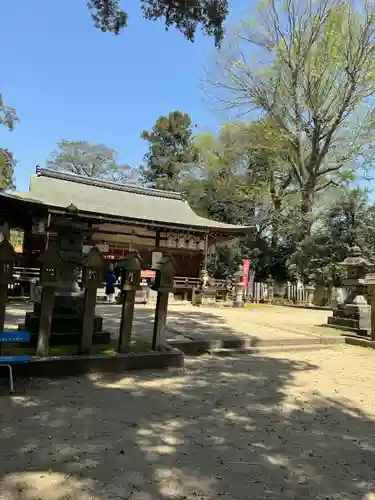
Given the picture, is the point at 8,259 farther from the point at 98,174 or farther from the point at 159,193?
the point at 98,174

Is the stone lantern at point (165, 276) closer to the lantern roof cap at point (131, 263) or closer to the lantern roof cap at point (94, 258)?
the lantern roof cap at point (131, 263)

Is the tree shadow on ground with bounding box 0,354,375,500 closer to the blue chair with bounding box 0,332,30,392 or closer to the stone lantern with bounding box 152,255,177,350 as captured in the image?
the blue chair with bounding box 0,332,30,392

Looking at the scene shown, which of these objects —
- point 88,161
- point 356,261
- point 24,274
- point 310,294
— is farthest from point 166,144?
point 356,261

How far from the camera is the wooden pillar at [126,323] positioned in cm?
521

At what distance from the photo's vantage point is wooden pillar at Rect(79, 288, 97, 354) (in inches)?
193

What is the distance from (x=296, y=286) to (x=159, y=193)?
973 cm

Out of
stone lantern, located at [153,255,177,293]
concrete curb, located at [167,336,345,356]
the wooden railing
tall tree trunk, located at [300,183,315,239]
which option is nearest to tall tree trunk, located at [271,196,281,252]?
tall tree trunk, located at [300,183,315,239]

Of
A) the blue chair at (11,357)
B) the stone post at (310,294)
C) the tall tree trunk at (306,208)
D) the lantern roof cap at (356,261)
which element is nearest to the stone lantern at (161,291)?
the blue chair at (11,357)

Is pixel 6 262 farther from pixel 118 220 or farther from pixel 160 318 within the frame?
pixel 118 220

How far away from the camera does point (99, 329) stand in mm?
5676

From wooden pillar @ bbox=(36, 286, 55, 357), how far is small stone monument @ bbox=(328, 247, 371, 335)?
7521 mm

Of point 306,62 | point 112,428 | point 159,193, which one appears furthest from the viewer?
point 159,193

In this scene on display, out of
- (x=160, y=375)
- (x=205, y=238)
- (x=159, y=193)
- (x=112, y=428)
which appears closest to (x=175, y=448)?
(x=112, y=428)

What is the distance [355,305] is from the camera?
9.82m
